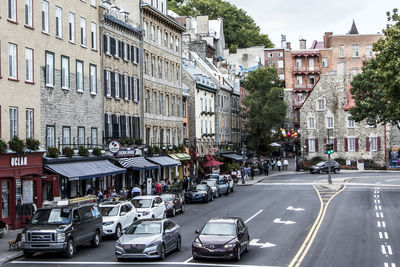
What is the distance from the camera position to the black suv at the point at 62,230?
2162 centimetres

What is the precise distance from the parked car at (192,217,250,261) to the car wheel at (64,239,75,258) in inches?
191

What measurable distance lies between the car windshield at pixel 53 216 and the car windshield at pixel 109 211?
4.20m

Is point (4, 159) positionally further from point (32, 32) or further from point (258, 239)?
point (258, 239)

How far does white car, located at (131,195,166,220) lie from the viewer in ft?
99.1

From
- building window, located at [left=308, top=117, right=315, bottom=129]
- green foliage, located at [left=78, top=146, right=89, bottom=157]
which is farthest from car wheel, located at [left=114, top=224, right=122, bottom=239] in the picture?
building window, located at [left=308, top=117, right=315, bottom=129]

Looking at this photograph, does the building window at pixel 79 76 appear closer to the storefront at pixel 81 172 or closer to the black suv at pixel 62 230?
the storefront at pixel 81 172

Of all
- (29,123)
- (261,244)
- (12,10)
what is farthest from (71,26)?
(261,244)

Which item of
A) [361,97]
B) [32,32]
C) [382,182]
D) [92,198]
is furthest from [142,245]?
[382,182]

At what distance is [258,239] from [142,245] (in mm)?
6863

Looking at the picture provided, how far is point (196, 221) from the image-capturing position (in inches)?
1282

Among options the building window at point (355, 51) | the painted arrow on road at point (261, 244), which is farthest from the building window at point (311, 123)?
the painted arrow on road at point (261, 244)

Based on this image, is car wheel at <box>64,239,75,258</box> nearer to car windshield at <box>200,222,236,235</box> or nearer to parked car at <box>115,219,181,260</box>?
parked car at <box>115,219,181,260</box>

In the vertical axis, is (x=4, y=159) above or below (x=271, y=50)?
below

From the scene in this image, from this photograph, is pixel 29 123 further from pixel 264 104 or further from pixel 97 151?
pixel 264 104
